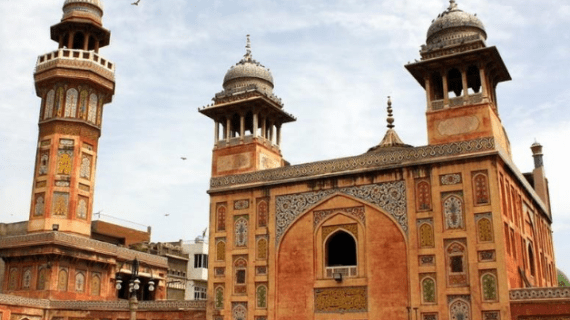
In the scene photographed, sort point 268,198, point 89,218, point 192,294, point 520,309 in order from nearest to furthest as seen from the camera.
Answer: point 520,309 < point 268,198 < point 89,218 < point 192,294

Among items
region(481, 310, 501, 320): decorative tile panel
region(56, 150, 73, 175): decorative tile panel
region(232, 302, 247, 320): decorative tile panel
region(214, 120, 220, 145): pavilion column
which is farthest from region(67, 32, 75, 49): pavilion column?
region(481, 310, 501, 320): decorative tile panel

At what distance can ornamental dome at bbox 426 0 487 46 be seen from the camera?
19.8 m

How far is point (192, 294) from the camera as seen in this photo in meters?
36.8

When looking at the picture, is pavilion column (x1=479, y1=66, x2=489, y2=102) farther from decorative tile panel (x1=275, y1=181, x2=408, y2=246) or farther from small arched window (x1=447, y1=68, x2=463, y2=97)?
decorative tile panel (x1=275, y1=181, x2=408, y2=246)

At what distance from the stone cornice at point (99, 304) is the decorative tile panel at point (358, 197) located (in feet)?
13.3

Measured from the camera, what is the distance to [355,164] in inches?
784

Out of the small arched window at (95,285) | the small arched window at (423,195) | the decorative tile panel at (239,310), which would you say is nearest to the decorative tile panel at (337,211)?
the small arched window at (423,195)

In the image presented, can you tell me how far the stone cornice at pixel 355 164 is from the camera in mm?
18234

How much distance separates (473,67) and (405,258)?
256 inches

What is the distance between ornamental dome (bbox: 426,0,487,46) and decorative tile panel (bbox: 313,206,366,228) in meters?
5.99

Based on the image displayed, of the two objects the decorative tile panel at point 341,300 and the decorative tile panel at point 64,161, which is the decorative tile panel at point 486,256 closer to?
the decorative tile panel at point 341,300

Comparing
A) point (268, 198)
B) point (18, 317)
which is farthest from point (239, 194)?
point (18, 317)

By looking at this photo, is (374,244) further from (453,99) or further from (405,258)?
(453,99)

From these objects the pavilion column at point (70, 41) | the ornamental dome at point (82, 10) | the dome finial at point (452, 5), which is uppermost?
the ornamental dome at point (82, 10)
